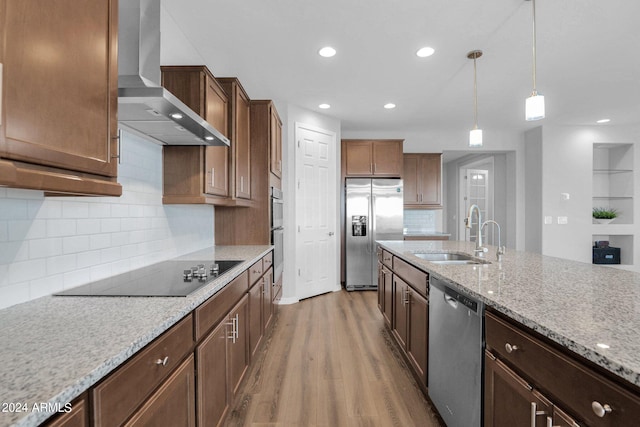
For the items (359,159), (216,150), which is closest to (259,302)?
(216,150)

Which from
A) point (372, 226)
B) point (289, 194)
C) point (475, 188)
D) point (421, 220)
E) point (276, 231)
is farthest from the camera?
point (475, 188)

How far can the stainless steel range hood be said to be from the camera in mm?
1349

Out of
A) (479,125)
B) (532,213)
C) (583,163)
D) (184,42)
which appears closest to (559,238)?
(532,213)

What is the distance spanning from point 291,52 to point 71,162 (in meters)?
2.38

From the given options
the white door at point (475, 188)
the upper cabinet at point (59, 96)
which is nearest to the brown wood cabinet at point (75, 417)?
the upper cabinet at point (59, 96)

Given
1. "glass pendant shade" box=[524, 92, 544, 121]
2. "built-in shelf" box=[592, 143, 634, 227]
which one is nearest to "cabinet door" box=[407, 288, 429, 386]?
"glass pendant shade" box=[524, 92, 544, 121]

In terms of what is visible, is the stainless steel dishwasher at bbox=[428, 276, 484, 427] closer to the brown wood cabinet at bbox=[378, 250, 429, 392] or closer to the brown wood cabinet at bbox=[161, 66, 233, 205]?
the brown wood cabinet at bbox=[378, 250, 429, 392]

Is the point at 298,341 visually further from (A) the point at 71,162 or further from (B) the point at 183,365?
(A) the point at 71,162

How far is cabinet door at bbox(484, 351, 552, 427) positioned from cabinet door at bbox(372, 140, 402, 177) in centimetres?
412

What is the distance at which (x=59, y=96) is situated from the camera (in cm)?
88

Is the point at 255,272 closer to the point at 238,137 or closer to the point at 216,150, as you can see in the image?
the point at 216,150

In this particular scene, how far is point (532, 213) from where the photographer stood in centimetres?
542

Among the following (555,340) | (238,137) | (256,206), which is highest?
(238,137)

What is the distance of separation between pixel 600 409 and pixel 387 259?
2.34 metres
